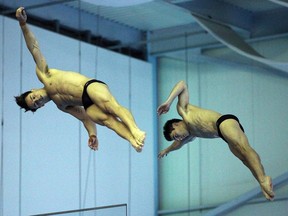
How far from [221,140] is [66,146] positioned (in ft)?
10.6

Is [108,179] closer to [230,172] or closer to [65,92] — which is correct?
[230,172]

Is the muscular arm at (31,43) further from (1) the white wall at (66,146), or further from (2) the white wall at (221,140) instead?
(2) the white wall at (221,140)

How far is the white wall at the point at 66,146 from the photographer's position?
1533 centimetres

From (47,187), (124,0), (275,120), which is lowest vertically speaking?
(47,187)

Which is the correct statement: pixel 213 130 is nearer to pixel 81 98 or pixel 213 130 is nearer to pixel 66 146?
pixel 81 98

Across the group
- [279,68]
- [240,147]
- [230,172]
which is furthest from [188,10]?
[240,147]

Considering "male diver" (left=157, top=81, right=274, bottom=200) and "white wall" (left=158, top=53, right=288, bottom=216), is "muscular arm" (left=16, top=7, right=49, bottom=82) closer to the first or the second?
"male diver" (left=157, top=81, right=274, bottom=200)

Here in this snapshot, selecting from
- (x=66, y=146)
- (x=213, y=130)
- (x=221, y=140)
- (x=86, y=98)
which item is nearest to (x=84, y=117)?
(x=86, y=98)

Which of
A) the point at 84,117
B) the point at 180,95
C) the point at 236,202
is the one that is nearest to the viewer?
the point at 84,117

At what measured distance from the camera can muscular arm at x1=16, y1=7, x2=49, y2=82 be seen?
1091cm

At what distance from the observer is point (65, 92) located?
447 inches

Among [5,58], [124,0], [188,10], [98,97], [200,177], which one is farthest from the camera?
[200,177]

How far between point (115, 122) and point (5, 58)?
4.83 meters

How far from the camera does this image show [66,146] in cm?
1642
